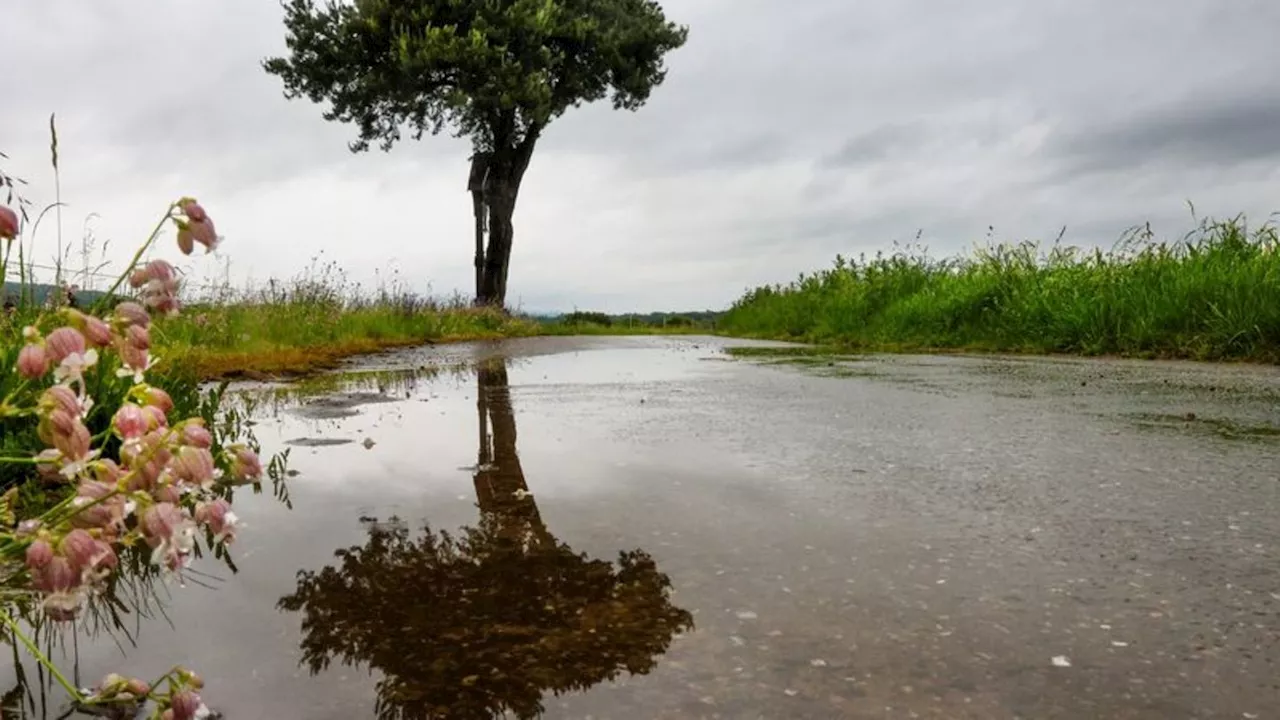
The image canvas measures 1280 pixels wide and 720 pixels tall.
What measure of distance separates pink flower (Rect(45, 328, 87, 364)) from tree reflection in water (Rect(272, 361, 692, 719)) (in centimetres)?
69

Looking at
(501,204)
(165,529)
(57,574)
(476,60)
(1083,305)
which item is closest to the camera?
(57,574)

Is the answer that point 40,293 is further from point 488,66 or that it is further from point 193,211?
point 488,66

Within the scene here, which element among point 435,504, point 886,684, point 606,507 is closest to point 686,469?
point 606,507

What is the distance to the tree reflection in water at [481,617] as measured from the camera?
1.59 m

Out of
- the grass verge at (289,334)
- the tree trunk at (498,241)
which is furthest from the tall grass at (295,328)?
the tree trunk at (498,241)

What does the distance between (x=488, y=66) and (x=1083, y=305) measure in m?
16.7

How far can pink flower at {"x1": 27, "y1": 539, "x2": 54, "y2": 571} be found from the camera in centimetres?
131

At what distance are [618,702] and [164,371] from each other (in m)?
3.91

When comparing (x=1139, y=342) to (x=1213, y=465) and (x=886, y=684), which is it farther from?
(x=886, y=684)

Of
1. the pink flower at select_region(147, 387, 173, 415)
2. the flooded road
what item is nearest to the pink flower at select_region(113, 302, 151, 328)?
the pink flower at select_region(147, 387, 173, 415)

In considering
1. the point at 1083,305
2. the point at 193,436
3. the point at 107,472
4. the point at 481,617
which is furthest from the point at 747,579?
the point at 1083,305

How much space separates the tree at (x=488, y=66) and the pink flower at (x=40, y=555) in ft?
74.1

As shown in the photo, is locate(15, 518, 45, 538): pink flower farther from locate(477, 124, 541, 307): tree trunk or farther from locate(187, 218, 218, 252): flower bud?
locate(477, 124, 541, 307): tree trunk

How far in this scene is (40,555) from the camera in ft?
4.30
